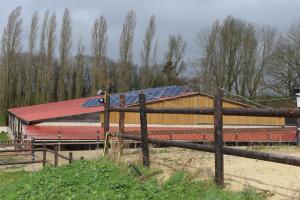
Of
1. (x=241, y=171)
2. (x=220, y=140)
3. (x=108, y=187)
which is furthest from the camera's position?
(x=241, y=171)

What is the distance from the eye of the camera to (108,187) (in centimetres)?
794

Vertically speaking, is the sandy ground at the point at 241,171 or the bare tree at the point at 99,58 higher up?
the bare tree at the point at 99,58

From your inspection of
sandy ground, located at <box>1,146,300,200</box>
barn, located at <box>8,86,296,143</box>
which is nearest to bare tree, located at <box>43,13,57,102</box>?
barn, located at <box>8,86,296,143</box>

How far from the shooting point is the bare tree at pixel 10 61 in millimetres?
54062

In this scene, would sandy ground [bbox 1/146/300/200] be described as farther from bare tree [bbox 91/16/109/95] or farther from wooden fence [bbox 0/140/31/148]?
bare tree [bbox 91/16/109/95]

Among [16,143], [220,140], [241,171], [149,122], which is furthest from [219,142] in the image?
[149,122]

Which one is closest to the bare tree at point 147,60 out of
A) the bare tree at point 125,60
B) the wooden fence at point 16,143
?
the bare tree at point 125,60

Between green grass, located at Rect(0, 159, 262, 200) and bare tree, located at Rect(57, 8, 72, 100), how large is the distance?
4608 centimetres

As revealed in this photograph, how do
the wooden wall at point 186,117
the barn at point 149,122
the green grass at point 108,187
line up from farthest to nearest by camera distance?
the wooden wall at point 186,117 < the barn at point 149,122 < the green grass at point 108,187

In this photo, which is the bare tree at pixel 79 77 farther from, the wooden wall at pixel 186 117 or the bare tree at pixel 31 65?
the wooden wall at pixel 186 117

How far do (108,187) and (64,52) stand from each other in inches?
1948

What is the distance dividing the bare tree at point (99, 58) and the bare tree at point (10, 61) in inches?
326

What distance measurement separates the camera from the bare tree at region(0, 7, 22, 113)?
5406cm

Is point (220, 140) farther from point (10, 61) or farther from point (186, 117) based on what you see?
point (10, 61)
